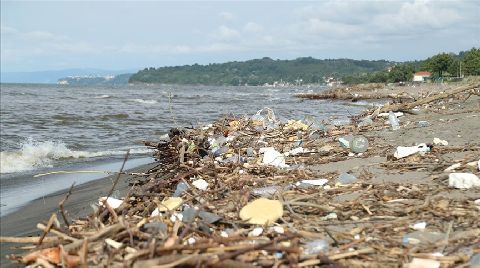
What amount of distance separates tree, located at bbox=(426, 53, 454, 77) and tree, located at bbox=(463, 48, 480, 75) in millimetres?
2547

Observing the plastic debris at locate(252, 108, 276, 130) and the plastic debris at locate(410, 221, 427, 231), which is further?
the plastic debris at locate(252, 108, 276, 130)

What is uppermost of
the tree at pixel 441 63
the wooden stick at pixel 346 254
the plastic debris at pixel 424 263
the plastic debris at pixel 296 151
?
the tree at pixel 441 63

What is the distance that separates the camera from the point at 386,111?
9.44 meters

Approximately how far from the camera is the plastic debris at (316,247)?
2395 mm

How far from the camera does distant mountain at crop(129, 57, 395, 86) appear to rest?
507 ft

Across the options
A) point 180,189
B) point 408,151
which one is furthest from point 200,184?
point 408,151

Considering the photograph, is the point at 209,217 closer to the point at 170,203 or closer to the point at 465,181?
the point at 170,203

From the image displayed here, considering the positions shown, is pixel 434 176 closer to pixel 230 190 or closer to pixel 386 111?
pixel 230 190

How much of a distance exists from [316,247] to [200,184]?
1.87 m

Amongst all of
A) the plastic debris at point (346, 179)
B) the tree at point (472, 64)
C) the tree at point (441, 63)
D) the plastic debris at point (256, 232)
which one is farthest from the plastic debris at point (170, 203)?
the tree at point (441, 63)

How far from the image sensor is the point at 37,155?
900 cm

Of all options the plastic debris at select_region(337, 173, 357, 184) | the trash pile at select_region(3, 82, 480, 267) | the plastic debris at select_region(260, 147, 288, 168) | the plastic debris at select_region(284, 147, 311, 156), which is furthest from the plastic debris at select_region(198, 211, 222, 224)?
the plastic debris at select_region(284, 147, 311, 156)

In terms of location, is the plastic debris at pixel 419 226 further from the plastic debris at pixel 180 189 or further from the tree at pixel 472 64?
the tree at pixel 472 64

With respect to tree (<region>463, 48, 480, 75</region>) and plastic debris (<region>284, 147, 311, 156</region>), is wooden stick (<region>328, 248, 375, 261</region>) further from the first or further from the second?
tree (<region>463, 48, 480, 75</region>)
